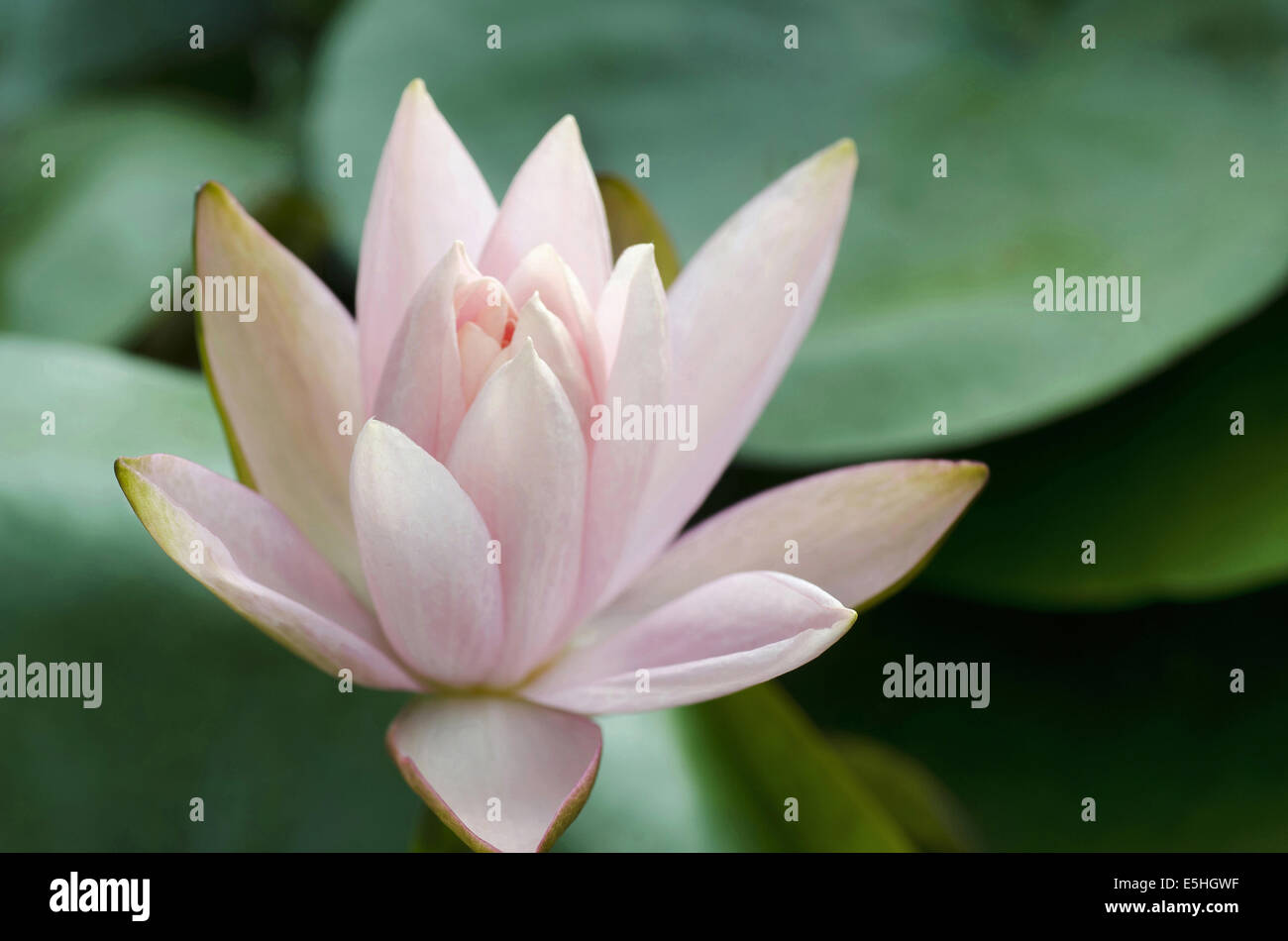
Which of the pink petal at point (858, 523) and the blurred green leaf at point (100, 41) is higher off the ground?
the blurred green leaf at point (100, 41)

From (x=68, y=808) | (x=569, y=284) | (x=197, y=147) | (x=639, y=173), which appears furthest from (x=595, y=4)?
(x=68, y=808)

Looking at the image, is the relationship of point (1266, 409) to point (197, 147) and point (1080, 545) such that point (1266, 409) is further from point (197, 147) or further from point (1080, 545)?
point (197, 147)

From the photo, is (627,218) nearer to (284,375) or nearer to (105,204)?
(284,375)

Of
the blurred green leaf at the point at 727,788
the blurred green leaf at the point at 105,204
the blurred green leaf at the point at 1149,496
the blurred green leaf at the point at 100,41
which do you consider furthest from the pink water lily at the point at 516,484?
the blurred green leaf at the point at 100,41

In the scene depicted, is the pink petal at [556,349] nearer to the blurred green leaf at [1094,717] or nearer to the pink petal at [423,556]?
the pink petal at [423,556]
